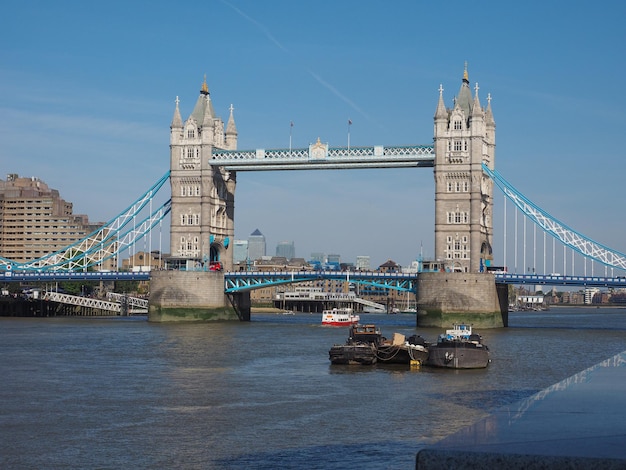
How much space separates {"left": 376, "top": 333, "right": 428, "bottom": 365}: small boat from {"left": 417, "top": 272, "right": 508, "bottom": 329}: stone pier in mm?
37861

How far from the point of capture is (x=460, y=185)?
309 feet

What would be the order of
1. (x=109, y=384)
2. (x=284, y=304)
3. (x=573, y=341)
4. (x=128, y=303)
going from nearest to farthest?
(x=109, y=384) < (x=573, y=341) < (x=128, y=303) < (x=284, y=304)

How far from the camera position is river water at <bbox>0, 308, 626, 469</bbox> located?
23.5 meters

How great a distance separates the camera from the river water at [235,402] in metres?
23.5

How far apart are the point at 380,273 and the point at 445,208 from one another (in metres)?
8.85

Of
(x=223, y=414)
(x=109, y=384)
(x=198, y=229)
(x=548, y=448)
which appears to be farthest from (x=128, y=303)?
(x=548, y=448)

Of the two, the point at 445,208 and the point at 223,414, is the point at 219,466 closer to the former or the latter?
the point at 223,414

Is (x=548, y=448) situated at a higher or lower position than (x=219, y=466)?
higher

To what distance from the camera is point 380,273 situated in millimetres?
96625

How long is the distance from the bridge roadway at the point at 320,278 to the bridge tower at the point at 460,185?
3.77 metres

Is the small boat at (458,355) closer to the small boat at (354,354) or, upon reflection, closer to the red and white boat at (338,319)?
the small boat at (354,354)

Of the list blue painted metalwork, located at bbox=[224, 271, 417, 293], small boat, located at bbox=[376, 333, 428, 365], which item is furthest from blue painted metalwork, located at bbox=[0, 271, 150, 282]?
small boat, located at bbox=[376, 333, 428, 365]

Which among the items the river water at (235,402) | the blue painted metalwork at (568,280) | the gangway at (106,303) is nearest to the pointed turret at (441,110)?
the blue painted metalwork at (568,280)

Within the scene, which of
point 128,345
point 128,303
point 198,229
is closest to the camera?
point 128,345
